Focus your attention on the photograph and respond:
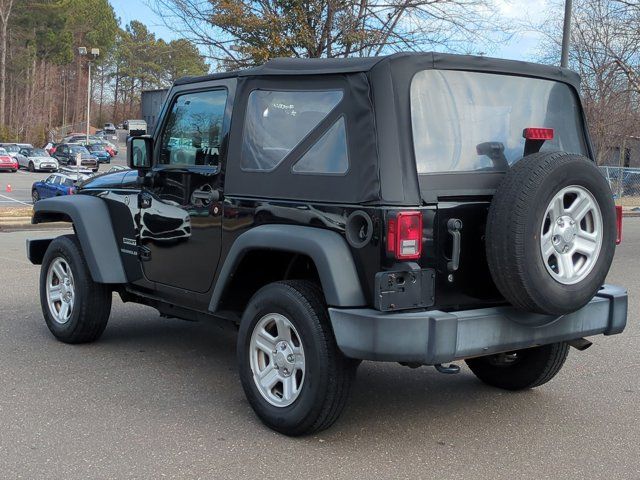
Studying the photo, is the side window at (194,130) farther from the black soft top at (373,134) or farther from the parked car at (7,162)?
the parked car at (7,162)

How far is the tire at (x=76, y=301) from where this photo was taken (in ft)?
19.2

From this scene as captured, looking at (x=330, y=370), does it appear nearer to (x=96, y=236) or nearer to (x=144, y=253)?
(x=144, y=253)

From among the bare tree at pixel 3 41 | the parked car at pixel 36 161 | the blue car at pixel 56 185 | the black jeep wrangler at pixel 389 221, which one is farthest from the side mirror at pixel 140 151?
the bare tree at pixel 3 41

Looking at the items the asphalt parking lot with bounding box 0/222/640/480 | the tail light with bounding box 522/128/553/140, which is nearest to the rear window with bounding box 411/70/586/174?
the tail light with bounding box 522/128/553/140

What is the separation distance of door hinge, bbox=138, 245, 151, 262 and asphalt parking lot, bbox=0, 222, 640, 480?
791 mm

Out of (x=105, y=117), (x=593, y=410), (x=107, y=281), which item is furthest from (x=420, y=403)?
(x=105, y=117)

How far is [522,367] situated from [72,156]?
49.2m

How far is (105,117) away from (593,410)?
116162mm

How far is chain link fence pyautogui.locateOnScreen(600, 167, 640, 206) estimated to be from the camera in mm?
28734

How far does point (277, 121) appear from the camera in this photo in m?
4.47

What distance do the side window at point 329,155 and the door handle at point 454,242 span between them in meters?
0.62

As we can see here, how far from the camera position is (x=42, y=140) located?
73.7 meters

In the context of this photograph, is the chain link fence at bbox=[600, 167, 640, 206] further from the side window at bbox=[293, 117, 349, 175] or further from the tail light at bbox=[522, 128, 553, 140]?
the side window at bbox=[293, 117, 349, 175]

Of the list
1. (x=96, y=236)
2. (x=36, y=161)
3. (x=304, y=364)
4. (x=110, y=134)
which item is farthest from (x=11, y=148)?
(x=304, y=364)
